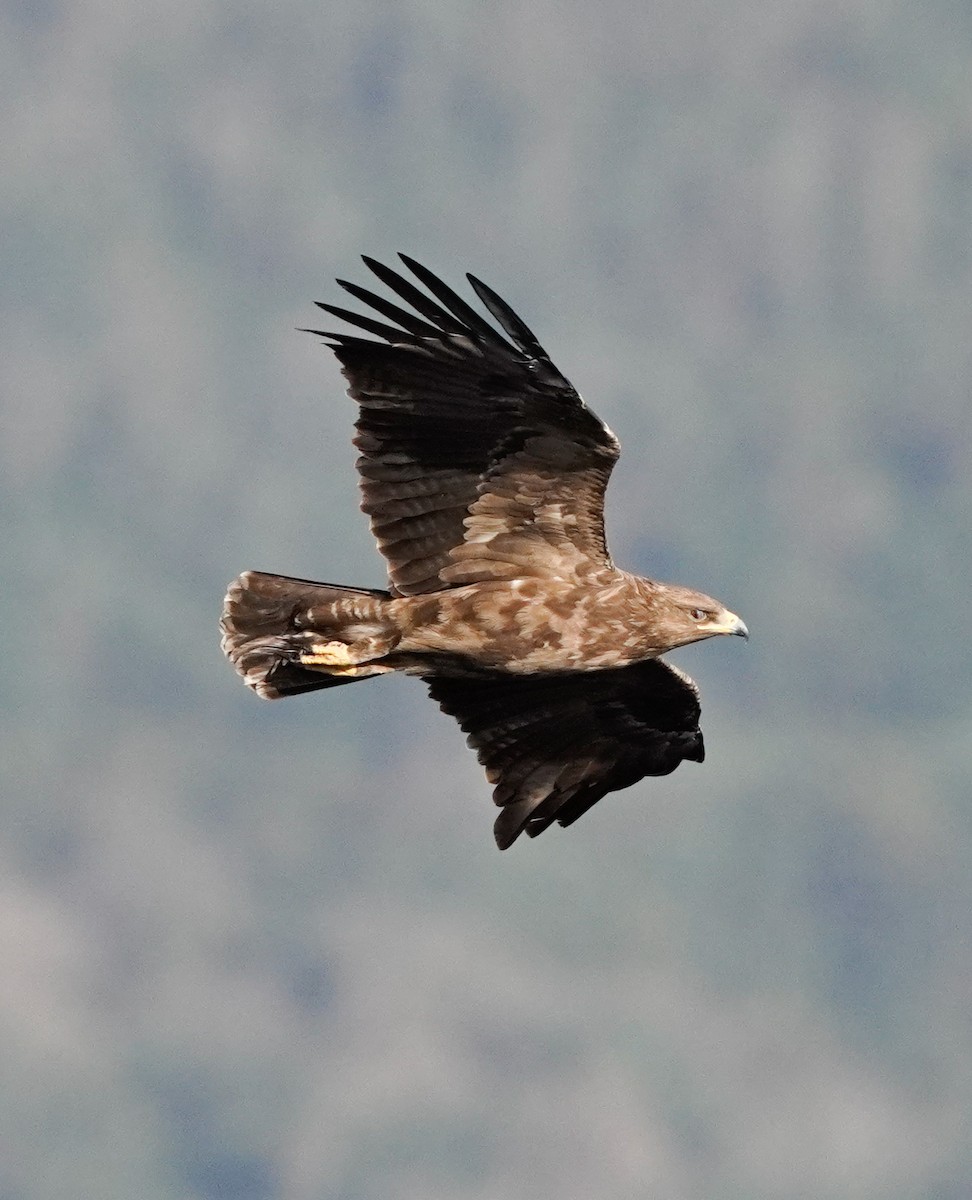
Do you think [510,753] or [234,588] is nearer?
[234,588]

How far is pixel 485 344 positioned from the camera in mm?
15664

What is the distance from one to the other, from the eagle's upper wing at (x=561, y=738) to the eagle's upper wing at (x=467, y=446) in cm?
197

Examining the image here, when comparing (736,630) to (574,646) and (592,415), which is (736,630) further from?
(592,415)

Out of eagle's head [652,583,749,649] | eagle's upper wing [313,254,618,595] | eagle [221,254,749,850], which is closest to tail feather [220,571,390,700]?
eagle [221,254,749,850]

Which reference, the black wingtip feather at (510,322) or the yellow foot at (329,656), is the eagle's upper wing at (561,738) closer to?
the yellow foot at (329,656)

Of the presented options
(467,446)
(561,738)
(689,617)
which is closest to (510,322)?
(467,446)

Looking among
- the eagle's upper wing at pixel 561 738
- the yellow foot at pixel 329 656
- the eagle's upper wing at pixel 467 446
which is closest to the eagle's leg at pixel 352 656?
the yellow foot at pixel 329 656

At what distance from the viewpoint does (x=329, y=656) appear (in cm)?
1686

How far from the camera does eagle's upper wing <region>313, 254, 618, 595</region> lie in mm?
15664

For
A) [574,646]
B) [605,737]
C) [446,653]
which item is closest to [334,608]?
[446,653]

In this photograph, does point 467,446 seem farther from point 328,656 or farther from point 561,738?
point 561,738

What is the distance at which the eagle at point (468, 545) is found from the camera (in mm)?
15766

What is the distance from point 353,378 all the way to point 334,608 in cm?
204

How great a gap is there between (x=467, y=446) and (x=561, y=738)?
3.65 meters
